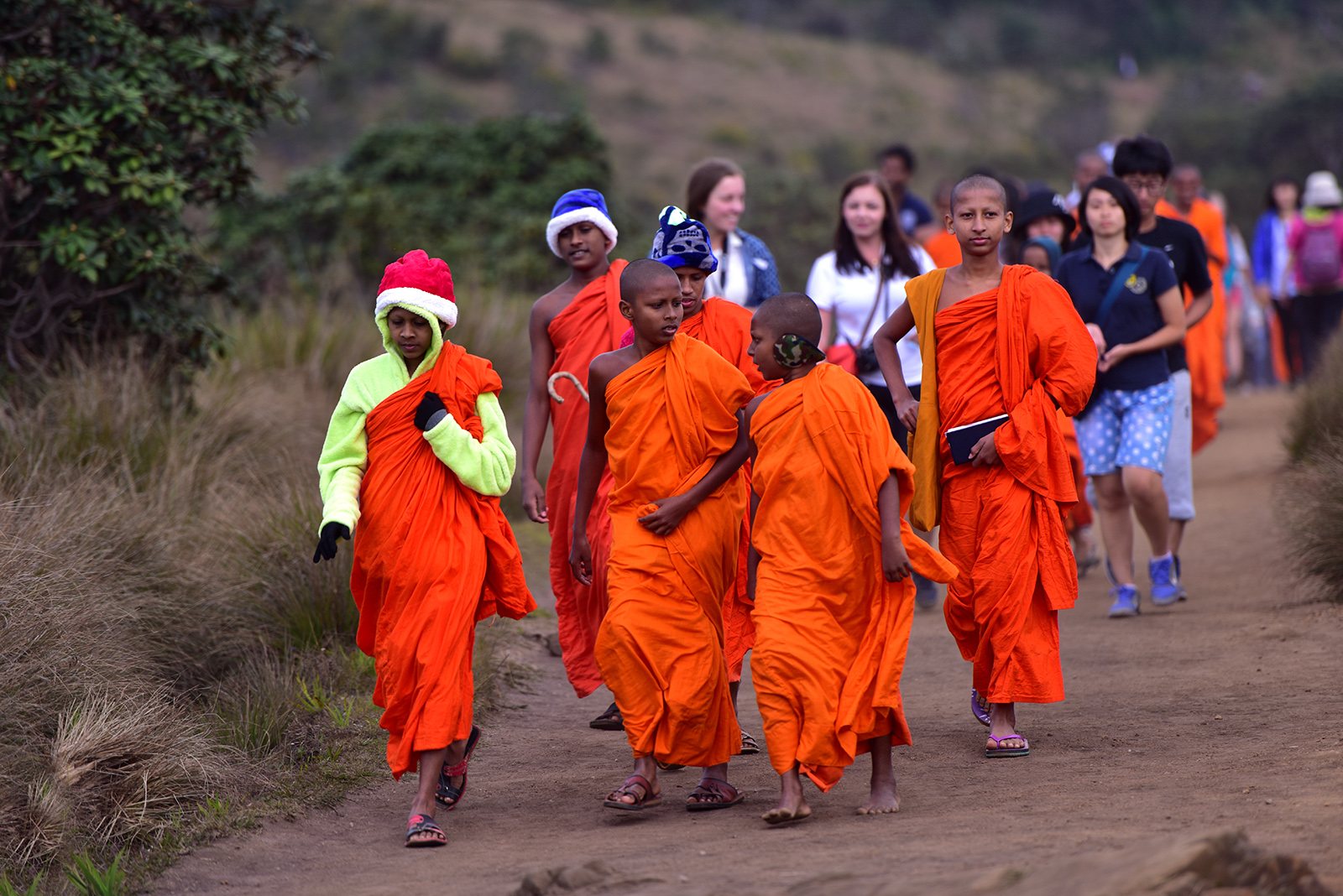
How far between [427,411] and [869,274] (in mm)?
3594

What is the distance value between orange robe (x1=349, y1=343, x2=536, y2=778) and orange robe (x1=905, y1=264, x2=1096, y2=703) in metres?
1.73

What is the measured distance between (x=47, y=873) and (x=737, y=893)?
7.91 feet

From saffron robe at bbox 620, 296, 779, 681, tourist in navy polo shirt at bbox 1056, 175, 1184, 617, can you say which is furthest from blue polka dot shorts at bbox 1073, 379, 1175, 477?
saffron robe at bbox 620, 296, 779, 681

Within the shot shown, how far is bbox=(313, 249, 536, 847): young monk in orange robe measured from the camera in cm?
489

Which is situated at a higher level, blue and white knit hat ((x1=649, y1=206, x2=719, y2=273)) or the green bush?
the green bush

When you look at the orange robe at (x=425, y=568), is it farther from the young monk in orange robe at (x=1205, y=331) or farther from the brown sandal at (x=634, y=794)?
the young monk in orange robe at (x=1205, y=331)

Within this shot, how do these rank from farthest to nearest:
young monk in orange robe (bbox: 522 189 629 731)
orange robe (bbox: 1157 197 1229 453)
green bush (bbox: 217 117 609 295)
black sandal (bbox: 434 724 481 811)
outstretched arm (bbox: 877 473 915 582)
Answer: green bush (bbox: 217 117 609 295), orange robe (bbox: 1157 197 1229 453), young monk in orange robe (bbox: 522 189 629 731), black sandal (bbox: 434 724 481 811), outstretched arm (bbox: 877 473 915 582)

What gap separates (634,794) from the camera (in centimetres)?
496

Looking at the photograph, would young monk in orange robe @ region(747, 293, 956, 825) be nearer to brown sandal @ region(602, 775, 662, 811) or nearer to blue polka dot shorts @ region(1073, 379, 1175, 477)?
brown sandal @ region(602, 775, 662, 811)

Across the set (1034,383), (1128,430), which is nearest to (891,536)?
(1034,383)

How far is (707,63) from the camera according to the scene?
49688 millimetres

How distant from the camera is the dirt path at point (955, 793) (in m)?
4.25

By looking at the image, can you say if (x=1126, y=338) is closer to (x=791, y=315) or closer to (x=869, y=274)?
(x=869, y=274)

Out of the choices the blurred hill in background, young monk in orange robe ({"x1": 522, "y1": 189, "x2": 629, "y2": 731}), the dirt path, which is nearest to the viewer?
the dirt path
